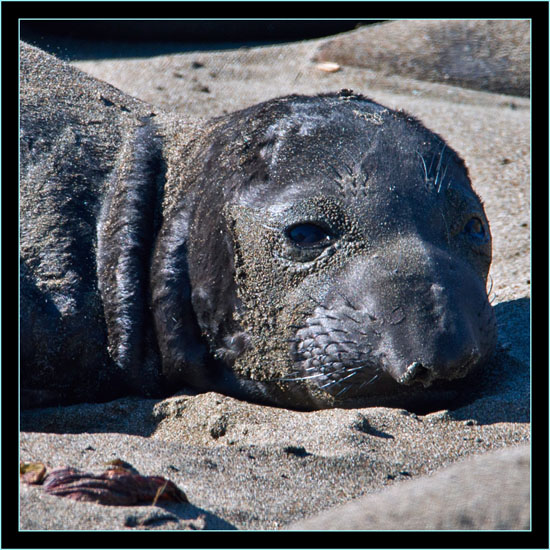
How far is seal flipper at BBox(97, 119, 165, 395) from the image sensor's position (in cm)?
390

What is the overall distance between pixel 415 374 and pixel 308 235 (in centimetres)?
77

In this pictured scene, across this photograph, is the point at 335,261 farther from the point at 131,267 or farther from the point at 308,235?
the point at 131,267

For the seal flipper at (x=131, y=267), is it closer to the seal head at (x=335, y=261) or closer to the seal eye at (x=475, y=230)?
the seal head at (x=335, y=261)

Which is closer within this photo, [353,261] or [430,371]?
[430,371]

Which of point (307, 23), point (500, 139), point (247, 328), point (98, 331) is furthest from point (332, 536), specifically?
point (307, 23)

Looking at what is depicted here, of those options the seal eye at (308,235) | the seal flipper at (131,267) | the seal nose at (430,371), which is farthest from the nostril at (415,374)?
the seal flipper at (131,267)

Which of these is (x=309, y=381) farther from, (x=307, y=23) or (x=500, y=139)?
(x=307, y=23)

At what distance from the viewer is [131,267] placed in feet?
13.0

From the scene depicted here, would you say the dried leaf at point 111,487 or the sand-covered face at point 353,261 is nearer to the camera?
the dried leaf at point 111,487

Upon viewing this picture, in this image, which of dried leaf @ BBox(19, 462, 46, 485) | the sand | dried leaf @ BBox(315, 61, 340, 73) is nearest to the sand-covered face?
the sand

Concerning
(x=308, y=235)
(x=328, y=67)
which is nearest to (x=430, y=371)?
(x=308, y=235)

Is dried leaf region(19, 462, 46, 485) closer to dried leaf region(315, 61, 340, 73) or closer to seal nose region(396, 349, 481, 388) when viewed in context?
seal nose region(396, 349, 481, 388)

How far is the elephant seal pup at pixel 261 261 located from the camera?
3.35m

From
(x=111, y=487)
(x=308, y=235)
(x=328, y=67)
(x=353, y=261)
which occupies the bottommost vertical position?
(x=111, y=487)
